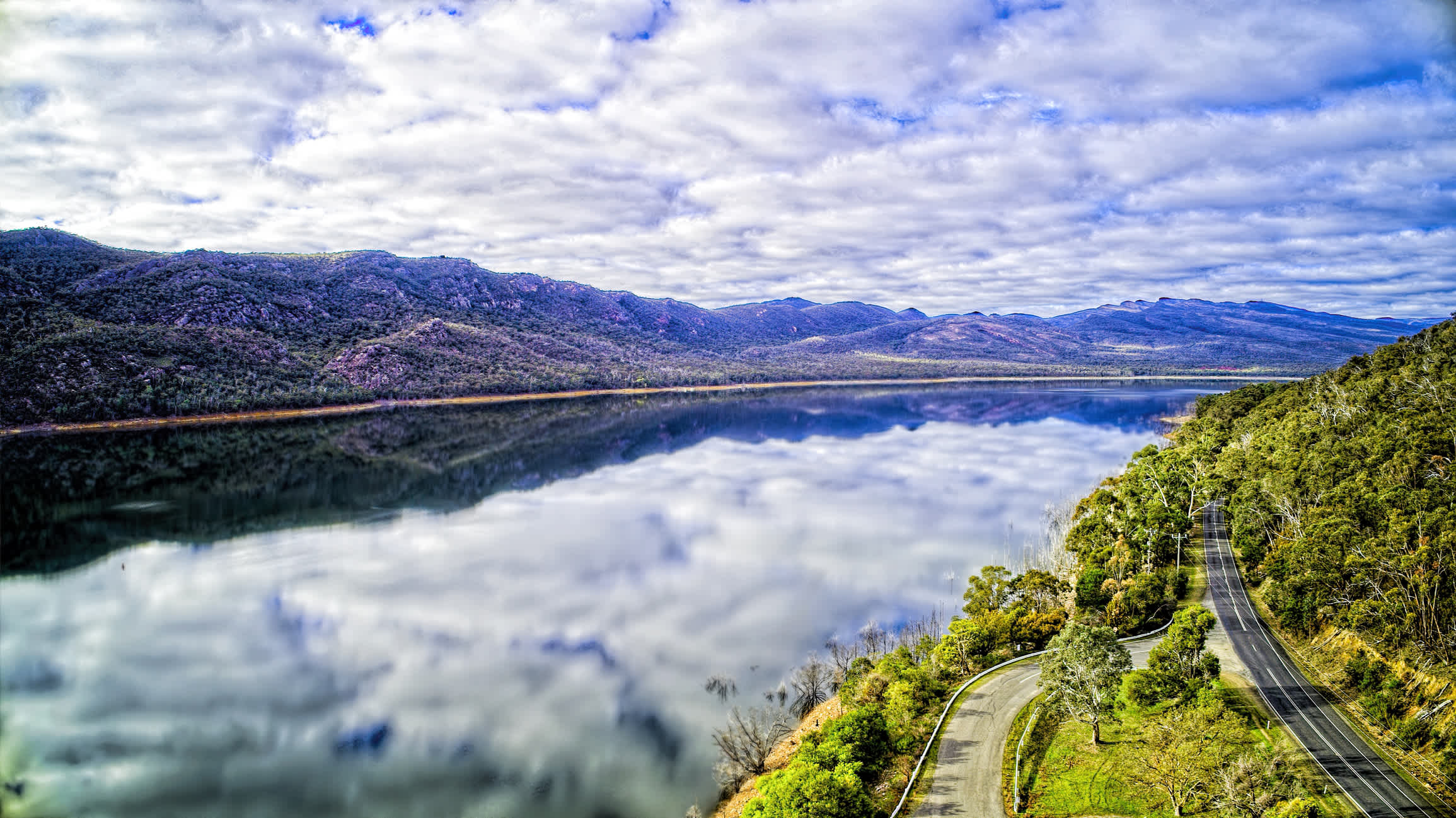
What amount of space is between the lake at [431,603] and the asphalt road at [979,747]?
8886mm

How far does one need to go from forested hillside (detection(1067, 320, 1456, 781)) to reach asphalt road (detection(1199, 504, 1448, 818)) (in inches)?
54.9

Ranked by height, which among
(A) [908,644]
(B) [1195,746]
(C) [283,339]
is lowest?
(A) [908,644]

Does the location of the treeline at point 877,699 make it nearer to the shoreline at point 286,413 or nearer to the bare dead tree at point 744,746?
the bare dead tree at point 744,746

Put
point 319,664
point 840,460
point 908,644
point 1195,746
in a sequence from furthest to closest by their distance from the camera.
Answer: point 840,460 → point 908,644 → point 319,664 → point 1195,746

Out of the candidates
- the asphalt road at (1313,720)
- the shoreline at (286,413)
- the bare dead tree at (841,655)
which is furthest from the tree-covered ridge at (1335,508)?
the shoreline at (286,413)

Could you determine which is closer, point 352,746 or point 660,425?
point 352,746

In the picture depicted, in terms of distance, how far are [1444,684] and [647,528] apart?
49.0m

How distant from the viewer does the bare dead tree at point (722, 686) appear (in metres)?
32.1

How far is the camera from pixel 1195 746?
22.3 m

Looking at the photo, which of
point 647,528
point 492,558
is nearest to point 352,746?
point 492,558

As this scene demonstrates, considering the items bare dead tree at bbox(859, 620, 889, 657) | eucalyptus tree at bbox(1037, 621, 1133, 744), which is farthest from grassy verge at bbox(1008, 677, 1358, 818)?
bare dead tree at bbox(859, 620, 889, 657)

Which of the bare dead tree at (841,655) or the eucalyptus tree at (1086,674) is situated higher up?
the eucalyptus tree at (1086,674)

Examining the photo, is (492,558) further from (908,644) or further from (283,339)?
(283,339)

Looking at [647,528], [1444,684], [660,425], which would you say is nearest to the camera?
[1444,684]
